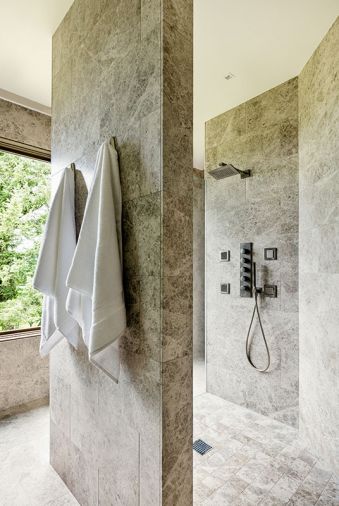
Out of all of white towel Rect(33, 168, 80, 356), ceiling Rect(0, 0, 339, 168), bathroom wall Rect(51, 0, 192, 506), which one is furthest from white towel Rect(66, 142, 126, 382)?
ceiling Rect(0, 0, 339, 168)

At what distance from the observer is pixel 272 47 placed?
1.89 metres

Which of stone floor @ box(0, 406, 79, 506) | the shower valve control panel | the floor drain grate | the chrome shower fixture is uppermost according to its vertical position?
the chrome shower fixture

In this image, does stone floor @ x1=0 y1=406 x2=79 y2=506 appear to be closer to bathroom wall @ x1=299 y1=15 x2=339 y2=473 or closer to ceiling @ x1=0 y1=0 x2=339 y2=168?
bathroom wall @ x1=299 y1=15 x2=339 y2=473

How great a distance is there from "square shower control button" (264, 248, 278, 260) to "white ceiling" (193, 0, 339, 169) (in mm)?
1323

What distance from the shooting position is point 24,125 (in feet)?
8.48

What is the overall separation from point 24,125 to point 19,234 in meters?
0.98

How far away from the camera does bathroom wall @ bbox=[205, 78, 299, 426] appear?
2238 millimetres

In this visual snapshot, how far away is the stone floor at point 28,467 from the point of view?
1539 millimetres

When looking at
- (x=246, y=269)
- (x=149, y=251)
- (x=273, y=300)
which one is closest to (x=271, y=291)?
(x=273, y=300)

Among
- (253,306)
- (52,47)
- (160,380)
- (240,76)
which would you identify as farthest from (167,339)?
(240,76)

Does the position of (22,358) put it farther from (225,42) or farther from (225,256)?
(225,42)

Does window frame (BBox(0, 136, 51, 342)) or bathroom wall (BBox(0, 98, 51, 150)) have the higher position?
bathroom wall (BBox(0, 98, 51, 150))

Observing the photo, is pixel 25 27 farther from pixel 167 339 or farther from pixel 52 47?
pixel 167 339

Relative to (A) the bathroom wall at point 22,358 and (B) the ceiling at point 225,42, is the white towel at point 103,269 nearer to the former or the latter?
(B) the ceiling at point 225,42
